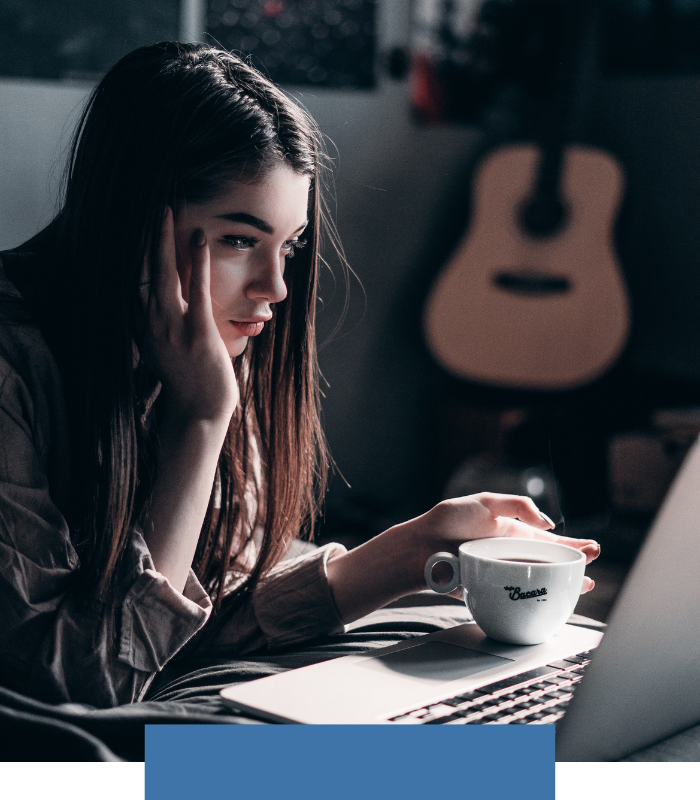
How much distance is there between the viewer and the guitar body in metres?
1.88

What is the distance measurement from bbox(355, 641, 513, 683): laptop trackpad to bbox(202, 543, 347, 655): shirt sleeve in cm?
12

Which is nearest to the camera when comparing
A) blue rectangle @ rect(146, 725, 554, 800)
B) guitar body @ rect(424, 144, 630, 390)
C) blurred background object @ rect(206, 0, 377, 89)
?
blue rectangle @ rect(146, 725, 554, 800)

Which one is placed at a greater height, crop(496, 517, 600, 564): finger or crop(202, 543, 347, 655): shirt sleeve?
crop(496, 517, 600, 564): finger

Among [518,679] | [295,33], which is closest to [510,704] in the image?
[518,679]

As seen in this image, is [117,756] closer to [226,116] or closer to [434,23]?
[226,116]

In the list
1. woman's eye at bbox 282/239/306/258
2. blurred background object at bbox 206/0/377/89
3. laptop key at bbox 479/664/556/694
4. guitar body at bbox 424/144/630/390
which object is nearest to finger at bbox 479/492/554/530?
laptop key at bbox 479/664/556/694

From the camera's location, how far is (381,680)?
458 mm

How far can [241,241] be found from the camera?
565 mm

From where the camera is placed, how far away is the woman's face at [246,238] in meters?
0.56

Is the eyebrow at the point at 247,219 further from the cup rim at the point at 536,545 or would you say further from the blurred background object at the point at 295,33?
the blurred background object at the point at 295,33

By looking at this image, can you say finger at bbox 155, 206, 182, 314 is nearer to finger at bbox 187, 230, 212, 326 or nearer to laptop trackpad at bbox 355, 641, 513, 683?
finger at bbox 187, 230, 212, 326

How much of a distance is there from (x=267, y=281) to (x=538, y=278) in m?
1.41

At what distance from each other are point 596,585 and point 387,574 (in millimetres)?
137

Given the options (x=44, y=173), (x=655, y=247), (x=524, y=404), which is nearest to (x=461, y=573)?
(x=44, y=173)
